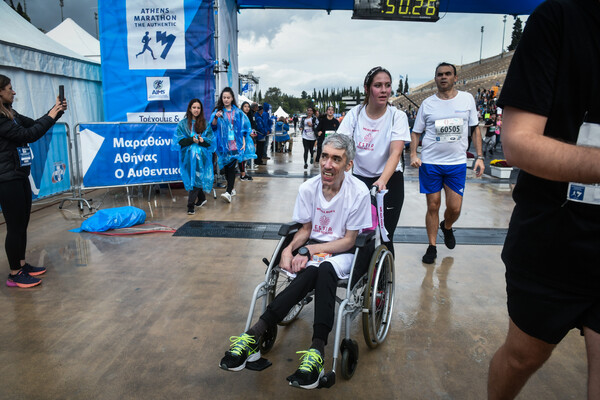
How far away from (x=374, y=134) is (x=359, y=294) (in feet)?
4.47

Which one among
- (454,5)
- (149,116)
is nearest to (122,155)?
(149,116)

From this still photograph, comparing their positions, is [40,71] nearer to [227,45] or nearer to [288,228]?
[227,45]

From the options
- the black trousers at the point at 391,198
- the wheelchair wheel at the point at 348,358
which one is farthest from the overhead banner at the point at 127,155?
the wheelchair wheel at the point at 348,358

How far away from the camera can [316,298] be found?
2.31m

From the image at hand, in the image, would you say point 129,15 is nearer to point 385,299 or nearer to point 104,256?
point 104,256

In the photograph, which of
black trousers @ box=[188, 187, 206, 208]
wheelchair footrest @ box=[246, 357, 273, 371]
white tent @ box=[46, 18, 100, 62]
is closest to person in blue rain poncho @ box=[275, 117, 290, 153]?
white tent @ box=[46, 18, 100, 62]

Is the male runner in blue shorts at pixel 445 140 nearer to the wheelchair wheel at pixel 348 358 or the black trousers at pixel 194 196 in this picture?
the wheelchair wheel at pixel 348 358

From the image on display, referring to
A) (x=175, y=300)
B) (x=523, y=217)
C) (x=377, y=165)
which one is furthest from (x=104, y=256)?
(x=523, y=217)

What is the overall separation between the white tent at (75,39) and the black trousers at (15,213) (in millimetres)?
8788

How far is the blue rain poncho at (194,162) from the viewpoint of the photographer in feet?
21.1

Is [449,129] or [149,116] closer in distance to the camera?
[449,129]

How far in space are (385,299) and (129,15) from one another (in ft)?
25.3

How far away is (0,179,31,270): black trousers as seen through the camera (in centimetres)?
342

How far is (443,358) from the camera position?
258 centimetres
